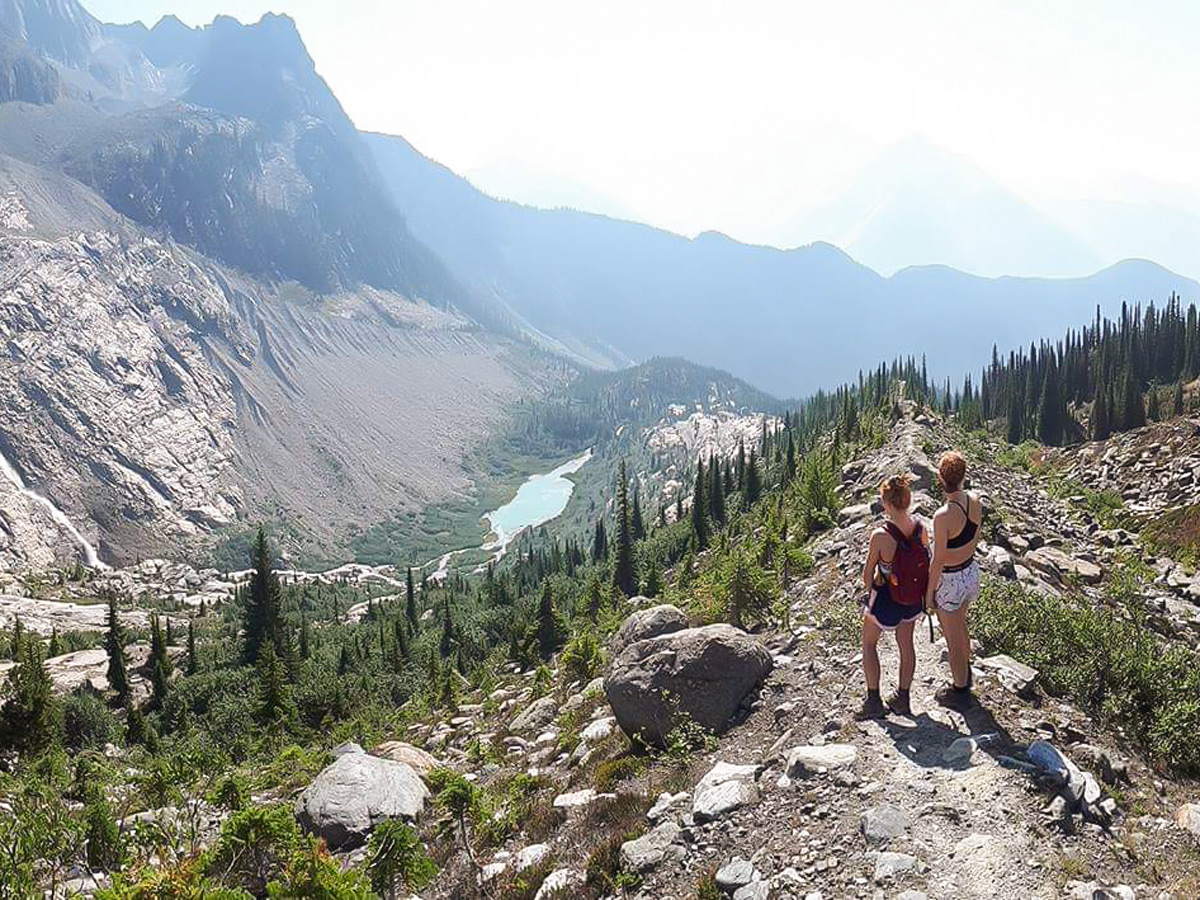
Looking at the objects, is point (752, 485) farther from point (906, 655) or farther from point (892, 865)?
point (892, 865)

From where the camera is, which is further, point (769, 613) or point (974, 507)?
point (769, 613)

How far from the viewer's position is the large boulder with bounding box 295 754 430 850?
43.6 feet

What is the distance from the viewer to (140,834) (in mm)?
11070

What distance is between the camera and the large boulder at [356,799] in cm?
1329

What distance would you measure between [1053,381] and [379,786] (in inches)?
4678

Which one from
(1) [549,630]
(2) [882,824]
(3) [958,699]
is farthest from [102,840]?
Answer: (1) [549,630]

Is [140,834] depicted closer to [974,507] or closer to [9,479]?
[974,507]

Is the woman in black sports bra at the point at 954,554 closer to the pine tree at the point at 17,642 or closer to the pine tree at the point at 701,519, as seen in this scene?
the pine tree at the point at 701,519

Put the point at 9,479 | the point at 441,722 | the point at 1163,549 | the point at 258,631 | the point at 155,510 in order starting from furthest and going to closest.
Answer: the point at 155,510 < the point at 9,479 < the point at 258,631 < the point at 1163,549 < the point at 441,722

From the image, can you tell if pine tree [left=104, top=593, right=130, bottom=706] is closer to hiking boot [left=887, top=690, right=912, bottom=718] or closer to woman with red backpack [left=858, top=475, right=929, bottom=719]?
hiking boot [left=887, top=690, right=912, bottom=718]

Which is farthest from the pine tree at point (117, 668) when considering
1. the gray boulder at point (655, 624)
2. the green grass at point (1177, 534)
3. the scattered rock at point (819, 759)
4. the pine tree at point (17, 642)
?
the green grass at point (1177, 534)

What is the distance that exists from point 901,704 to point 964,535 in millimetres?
2783

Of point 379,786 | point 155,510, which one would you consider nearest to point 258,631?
point 379,786

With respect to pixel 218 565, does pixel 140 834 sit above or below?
above
